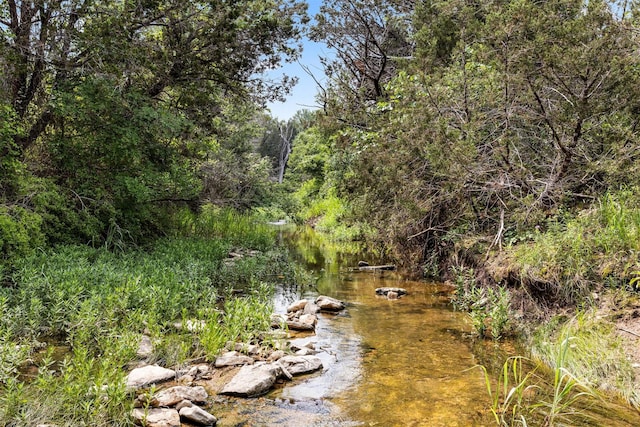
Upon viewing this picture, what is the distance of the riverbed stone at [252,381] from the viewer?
421cm

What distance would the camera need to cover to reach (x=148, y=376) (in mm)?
4293

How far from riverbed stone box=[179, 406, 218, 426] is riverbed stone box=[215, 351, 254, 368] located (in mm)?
1169

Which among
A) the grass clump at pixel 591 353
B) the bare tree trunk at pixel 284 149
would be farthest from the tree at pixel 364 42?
the bare tree trunk at pixel 284 149

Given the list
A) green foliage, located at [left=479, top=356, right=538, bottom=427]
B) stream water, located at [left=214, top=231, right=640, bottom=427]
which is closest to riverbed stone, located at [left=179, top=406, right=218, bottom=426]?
stream water, located at [left=214, top=231, right=640, bottom=427]

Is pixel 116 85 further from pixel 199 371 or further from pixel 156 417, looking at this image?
pixel 156 417

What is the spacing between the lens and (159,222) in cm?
1166

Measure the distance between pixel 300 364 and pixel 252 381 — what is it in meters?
0.74

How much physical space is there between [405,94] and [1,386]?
7.71 meters

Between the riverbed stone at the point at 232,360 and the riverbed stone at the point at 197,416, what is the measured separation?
1.17 metres

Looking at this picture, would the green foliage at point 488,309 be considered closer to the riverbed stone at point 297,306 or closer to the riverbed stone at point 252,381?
the riverbed stone at point 297,306

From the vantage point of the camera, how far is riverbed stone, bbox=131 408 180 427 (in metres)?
3.48

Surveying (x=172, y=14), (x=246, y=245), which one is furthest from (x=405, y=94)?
(x=246, y=245)

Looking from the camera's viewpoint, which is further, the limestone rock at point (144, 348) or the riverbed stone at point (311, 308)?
the riverbed stone at point (311, 308)

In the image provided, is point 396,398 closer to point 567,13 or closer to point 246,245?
point 567,13
